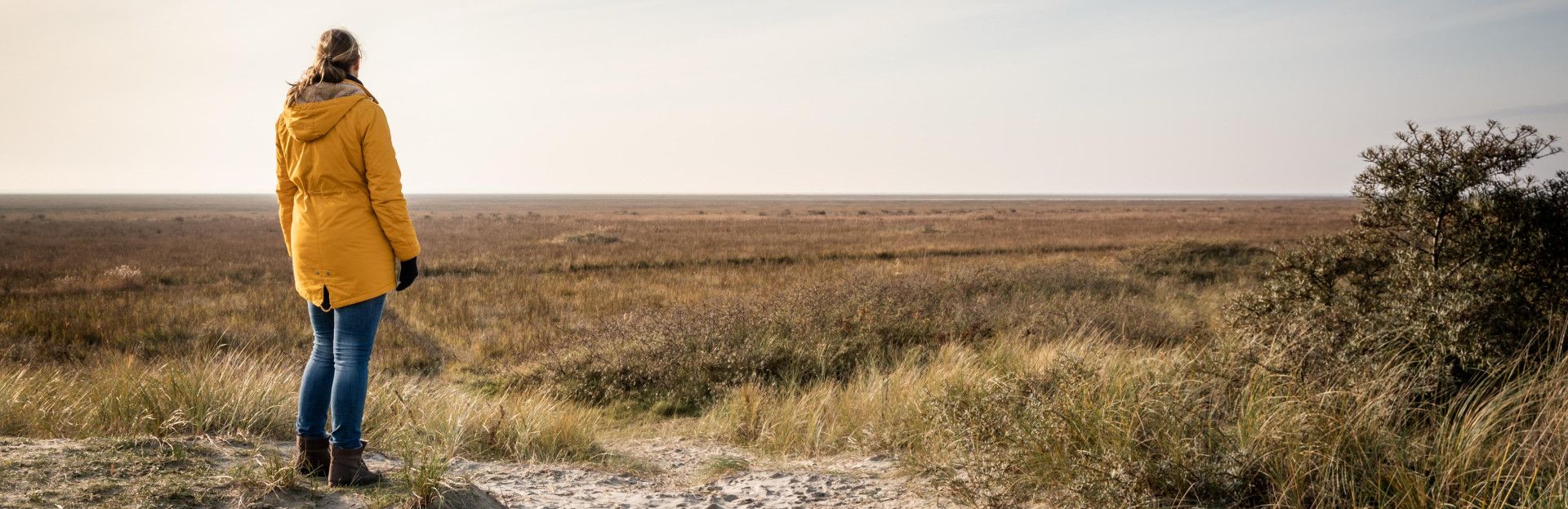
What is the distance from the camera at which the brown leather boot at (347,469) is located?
129 inches

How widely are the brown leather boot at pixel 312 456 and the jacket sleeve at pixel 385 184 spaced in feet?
3.00

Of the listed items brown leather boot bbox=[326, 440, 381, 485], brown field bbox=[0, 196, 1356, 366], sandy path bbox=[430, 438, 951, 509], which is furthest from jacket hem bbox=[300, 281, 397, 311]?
brown field bbox=[0, 196, 1356, 366]

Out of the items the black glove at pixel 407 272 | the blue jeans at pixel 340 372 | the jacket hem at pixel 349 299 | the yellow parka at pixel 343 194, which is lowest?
the blue jeans at pixel 340 372

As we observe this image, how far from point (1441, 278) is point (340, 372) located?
261 inches

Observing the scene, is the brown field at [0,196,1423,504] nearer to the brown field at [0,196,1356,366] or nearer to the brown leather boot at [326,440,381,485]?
the brown field at [0,196,1356,366]

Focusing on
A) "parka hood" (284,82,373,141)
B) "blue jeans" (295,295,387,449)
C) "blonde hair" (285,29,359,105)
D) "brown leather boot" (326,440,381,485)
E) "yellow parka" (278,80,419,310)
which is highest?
"blonde hair" (285,29,359,105)

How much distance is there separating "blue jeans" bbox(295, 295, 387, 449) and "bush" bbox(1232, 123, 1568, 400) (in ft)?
16.3

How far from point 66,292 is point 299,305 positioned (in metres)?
5.81

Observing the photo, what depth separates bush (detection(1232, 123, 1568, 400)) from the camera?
5094mm

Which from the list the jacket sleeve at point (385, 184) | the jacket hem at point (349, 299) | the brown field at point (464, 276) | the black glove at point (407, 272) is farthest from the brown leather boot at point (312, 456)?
the brown field at point (464, 276)

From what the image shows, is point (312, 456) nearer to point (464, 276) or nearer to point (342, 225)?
point (342, 225)

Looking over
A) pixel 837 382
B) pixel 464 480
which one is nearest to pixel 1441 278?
pixel 837 382

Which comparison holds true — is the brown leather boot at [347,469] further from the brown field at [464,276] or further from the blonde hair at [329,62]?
the brown field at [464,276]

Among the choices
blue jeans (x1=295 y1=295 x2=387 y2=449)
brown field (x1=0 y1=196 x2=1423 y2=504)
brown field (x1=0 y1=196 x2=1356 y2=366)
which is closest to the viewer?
blue jeans (x1=295 y1=295 x2=387 y2=449)
